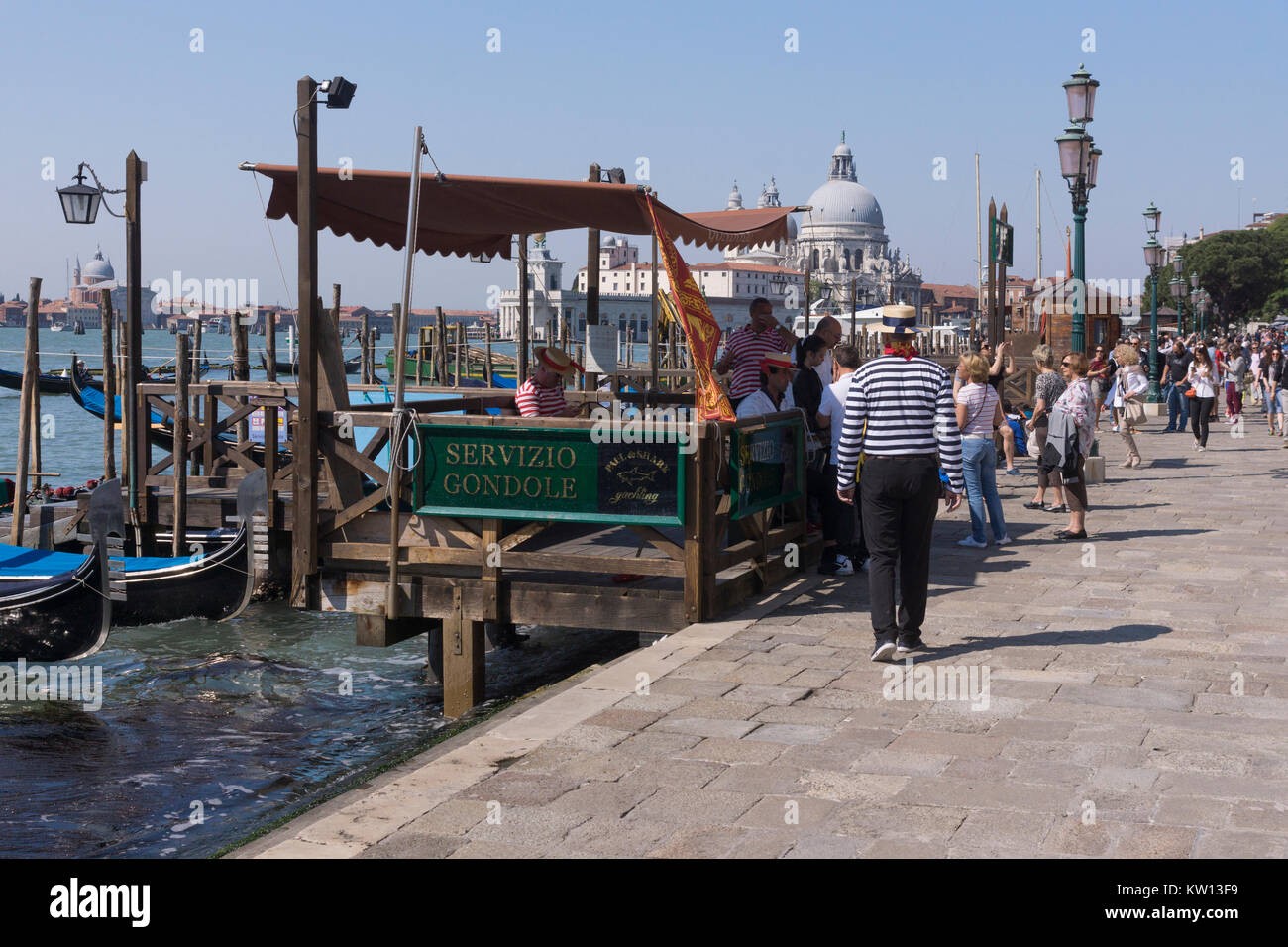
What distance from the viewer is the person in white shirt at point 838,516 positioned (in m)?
8.56

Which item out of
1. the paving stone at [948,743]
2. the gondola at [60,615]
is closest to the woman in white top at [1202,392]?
the gondola at [60,615]

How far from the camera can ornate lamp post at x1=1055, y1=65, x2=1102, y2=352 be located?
574 inches

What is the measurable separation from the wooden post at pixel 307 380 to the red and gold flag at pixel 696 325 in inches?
75.2

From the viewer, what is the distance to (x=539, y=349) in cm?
978

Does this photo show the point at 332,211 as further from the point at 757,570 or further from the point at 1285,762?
the point at 1285,762

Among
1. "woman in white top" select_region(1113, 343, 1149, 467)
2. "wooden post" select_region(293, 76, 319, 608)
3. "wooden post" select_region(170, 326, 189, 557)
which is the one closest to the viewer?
"wooden post" select_region(293, 76, 319, 608)

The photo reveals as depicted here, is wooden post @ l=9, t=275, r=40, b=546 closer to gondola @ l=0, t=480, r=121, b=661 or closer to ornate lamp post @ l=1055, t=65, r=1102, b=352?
gondola @ l=0, t=480, r=121, b=661

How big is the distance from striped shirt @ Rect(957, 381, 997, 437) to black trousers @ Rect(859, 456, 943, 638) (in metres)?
3.52

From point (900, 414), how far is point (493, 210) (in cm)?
384

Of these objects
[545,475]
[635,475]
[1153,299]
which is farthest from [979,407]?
[1153,299]

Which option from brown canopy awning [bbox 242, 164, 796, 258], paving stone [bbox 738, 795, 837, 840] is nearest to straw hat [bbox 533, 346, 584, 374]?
brown canopy awning [bbox 242, 164, 796, 258]

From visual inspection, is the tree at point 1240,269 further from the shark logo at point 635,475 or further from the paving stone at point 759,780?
the paving stone at point 759,780

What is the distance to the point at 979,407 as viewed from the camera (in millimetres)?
9812
